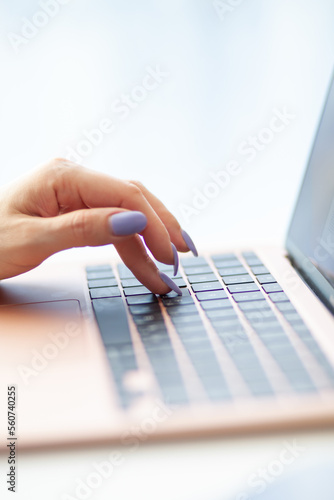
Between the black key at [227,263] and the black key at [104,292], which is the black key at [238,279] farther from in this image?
the black key at [104,292]

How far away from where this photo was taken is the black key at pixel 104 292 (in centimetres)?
71

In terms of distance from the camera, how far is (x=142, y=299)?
696 millimetres

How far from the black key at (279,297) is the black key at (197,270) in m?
0.11

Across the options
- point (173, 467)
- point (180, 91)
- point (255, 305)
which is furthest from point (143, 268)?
point (180, 91)

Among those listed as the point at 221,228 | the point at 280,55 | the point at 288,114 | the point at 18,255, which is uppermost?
the point at 280,55

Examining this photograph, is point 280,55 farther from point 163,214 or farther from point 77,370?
point 77,370

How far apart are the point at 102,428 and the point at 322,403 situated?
0.65 feet

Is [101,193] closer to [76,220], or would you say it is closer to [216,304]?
[76,220]

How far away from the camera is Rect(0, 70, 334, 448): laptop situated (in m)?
0.48

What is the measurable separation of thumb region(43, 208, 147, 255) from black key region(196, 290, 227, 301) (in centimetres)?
13

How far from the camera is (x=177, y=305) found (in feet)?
2.23

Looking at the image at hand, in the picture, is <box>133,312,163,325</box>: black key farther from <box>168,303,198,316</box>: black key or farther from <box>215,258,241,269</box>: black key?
<box>215,258,241,269</box>: black key

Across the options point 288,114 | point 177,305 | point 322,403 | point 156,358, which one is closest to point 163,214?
point 177,305

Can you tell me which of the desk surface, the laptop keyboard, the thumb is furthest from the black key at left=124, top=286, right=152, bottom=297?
the desk surface
